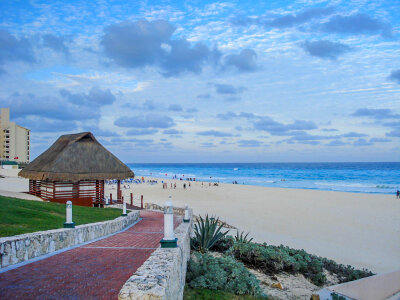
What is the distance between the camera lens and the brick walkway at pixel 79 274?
16.0 feet

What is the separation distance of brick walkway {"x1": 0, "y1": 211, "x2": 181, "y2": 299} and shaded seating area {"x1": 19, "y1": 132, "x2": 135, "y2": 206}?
1119cm

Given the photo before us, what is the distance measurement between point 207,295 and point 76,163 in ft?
49.9

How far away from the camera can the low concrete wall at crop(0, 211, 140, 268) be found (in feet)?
20.8

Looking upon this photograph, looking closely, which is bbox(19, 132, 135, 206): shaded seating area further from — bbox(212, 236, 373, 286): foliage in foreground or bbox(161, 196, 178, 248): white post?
bbox(161, 196, 178, 248): white post

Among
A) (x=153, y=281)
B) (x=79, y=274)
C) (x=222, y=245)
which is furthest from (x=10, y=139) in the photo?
(x=153, y=281)

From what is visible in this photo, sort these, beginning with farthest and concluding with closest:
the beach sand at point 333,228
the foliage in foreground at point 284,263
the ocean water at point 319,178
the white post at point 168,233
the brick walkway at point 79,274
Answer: the ocean water at point 319,178 → the beach sand at point 333,228 → the foliage in foreground at point 284,263 → the white post at point 168,233 → the brick walkway at point 79,274

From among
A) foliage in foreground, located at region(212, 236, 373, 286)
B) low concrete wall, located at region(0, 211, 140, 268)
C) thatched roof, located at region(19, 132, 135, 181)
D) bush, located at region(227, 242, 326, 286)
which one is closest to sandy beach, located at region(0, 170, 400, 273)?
thatched roof, located at region(19, 132, 135, 181)

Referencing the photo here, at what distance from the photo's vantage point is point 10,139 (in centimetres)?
9181

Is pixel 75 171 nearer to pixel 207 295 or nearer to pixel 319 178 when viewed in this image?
pixel 207 295

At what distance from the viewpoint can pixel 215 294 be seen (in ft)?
22.3

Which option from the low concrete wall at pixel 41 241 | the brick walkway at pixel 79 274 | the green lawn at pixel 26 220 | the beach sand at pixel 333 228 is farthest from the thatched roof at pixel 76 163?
the brick walkway at pixel 79 274

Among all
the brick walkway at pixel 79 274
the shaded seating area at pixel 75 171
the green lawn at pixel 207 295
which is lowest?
the green lawn at pixel 207 295

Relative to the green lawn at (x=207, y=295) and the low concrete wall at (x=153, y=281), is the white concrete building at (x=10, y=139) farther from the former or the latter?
the low concrete wall at (x=153, y=281)

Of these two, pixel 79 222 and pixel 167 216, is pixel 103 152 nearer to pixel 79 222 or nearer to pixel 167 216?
pixel 79 222
